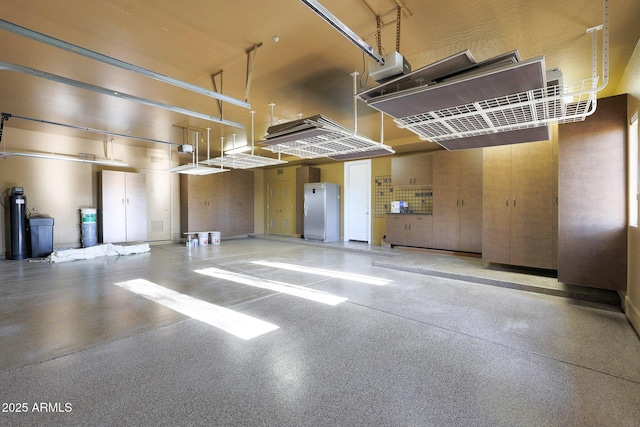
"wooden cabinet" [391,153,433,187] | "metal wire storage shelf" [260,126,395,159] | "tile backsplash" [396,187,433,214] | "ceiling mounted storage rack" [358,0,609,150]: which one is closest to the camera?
"ceiling mounted storage rack" [358,0,609,150]

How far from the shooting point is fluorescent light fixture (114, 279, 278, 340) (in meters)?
2.70

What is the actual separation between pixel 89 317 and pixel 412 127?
3.93m

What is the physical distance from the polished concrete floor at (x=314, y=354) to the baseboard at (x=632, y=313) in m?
0.08

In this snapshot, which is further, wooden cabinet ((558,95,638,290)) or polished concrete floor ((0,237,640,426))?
wooden cabinet ((558,95,638,290))

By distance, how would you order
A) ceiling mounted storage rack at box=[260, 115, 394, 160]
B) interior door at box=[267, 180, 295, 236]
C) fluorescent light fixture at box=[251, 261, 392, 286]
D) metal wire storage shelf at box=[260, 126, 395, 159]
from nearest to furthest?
ceiling mounted storage rack at box=[260, 115, 394, 160] → metal wire storage shelf at box=[260, 126, 395, 159] → fluorescent light fixture at box=[251, 261, 392, 286] → interior door at box=[267, 180, 295, 236]

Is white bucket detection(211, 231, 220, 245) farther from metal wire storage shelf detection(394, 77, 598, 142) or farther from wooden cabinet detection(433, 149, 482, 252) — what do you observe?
metal wire storage shelf detection(394, 77, 598, 142)

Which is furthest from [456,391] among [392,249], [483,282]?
[392,249]

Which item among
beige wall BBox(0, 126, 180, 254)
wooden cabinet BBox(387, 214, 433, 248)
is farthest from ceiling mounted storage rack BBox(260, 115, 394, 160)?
beige wall BBox(0, 126, 180, 254)

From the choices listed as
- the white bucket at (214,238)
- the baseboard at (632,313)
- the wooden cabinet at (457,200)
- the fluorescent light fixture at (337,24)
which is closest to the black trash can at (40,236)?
the white bucket at (214,238)

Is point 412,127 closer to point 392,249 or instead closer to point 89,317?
point 89,317

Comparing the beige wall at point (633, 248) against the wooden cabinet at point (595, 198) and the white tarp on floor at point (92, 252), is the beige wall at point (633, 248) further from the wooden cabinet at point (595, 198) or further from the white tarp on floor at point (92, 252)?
the white tarp on floor at point (92, 252)

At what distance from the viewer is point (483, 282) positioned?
430 centimetres

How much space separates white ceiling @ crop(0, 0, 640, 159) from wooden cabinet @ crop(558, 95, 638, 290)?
26.9 inches

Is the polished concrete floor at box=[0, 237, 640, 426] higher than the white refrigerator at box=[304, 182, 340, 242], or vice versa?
the white refrigerator at box=[304, 182, 340, 242]
